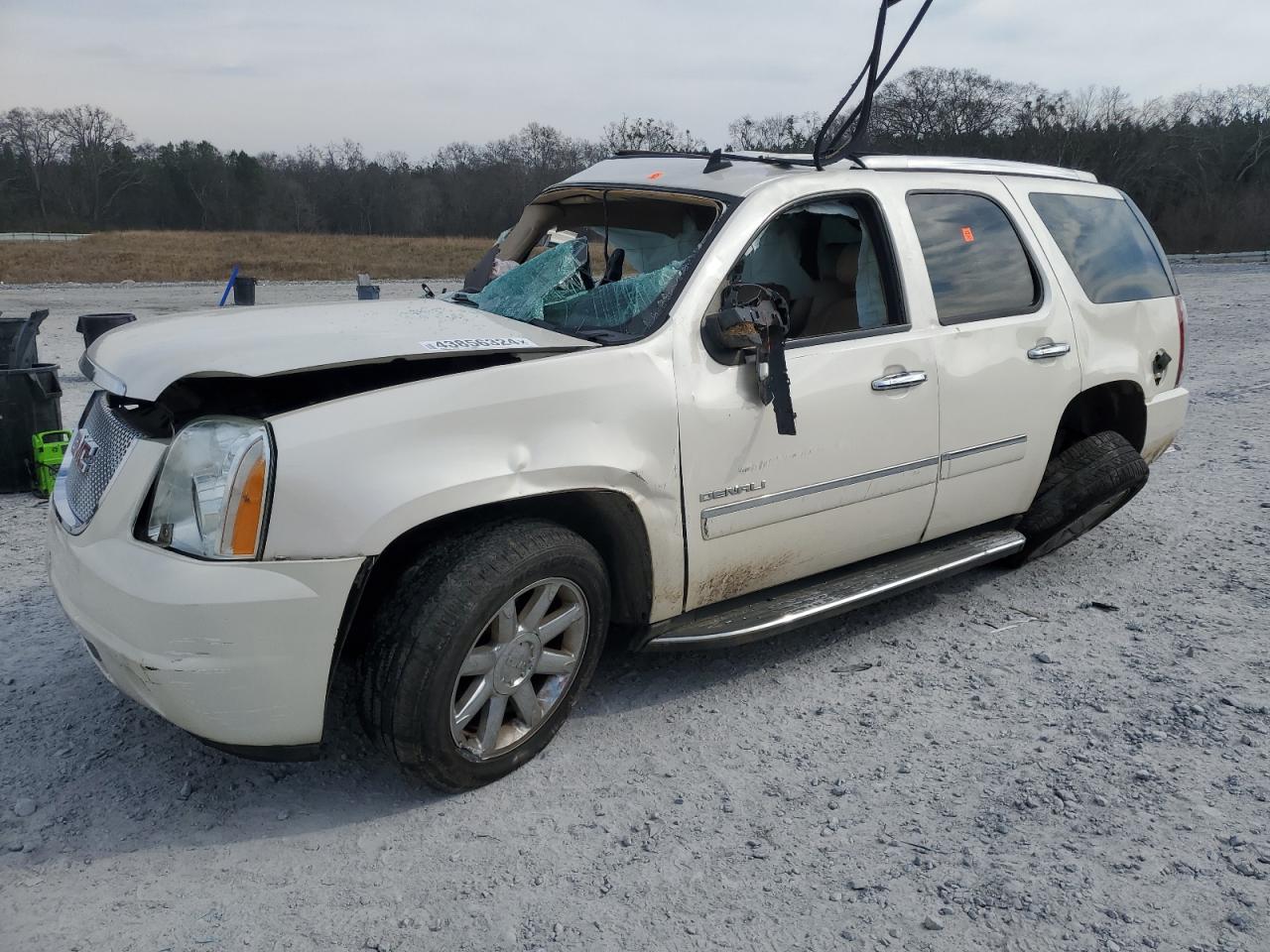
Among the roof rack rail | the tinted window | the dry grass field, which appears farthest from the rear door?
the dry grass field

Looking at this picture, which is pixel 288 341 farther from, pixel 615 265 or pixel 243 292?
pixel 243 292

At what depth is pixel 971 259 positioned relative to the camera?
4238mm

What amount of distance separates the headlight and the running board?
1419mm

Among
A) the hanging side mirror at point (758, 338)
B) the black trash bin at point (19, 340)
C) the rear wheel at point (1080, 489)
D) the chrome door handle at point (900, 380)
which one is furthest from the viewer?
the black trash bin at point (19, 340)

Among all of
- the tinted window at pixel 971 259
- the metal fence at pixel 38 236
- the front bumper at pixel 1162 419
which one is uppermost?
the metal fence at pixel 38 236

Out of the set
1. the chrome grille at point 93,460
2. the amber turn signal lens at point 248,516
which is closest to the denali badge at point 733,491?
the amber turn signal lens at point 248,516

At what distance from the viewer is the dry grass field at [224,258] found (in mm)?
31453

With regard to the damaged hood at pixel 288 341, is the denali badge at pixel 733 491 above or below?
below

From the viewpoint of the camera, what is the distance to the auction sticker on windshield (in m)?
3.01

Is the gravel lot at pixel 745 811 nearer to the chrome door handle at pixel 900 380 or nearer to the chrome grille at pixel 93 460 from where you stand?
the chrome grille at pixel 93 460

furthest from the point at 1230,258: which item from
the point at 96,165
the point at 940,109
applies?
the point at 96,165

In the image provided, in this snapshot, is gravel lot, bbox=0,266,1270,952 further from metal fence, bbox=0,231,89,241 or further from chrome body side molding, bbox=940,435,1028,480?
metal fence, bbox=0,231,89,241

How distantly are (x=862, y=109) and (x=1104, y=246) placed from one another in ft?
5.92

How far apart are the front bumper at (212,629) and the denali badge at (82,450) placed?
41 centimetres
